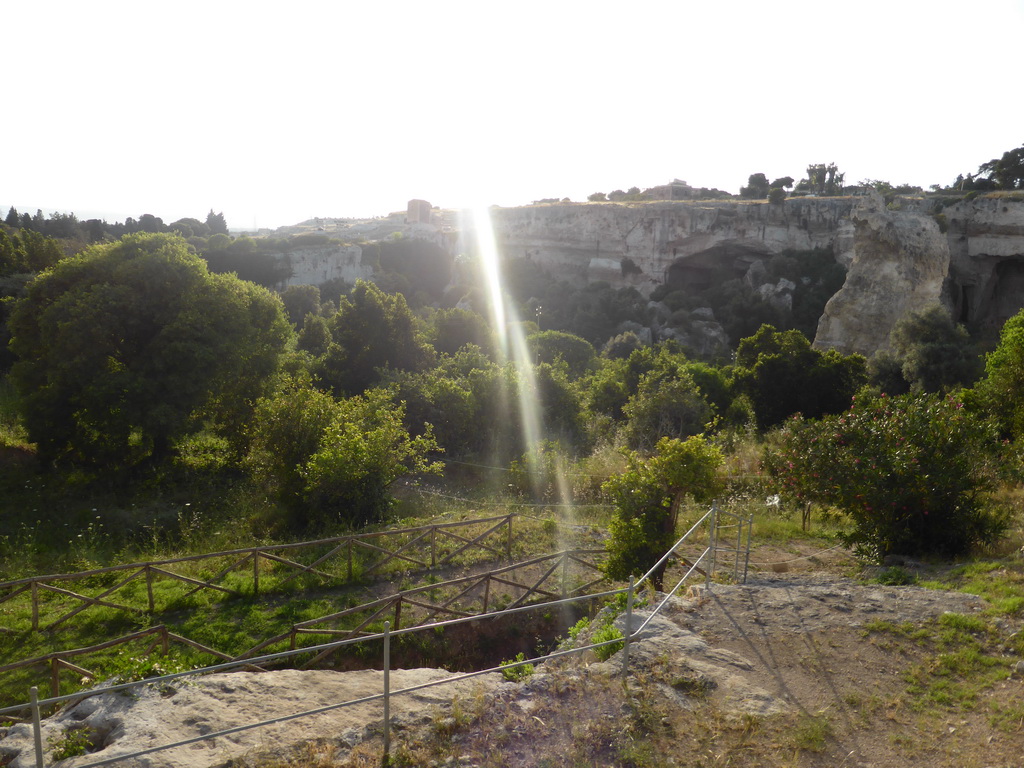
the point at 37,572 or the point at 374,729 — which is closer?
the point at 374,729

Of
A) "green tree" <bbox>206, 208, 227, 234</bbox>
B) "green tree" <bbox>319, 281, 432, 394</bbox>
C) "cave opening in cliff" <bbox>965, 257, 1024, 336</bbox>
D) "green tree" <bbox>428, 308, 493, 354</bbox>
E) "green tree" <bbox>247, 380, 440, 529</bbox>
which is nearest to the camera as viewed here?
Answer: "green tree" <bbox>247, 380, 440, 529</bbox>

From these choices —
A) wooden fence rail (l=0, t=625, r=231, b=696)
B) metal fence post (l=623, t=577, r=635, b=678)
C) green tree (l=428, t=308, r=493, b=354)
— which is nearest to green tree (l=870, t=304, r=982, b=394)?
green tree (l=428, t=308, r=493, b=354)

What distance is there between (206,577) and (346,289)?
3821 cm

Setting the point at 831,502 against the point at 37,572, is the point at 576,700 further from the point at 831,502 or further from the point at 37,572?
the point at 37,572

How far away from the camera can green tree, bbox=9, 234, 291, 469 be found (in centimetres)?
1324

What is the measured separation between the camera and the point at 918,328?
81.7 ft

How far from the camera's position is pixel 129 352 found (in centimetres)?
1403

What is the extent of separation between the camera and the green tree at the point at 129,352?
1324cm

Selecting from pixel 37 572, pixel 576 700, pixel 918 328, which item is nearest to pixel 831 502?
pixel 576 700

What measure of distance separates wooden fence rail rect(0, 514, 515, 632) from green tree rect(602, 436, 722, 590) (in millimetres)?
2314

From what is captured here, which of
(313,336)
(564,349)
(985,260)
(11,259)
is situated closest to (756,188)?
(985,260)

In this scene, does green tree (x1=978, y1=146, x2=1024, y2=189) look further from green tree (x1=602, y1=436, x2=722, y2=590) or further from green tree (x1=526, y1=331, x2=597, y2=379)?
green tree (x1=602, y1=436, x2=722, y2=590)

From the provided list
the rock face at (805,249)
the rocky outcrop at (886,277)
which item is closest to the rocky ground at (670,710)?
the rocky outcrop at (886,277)

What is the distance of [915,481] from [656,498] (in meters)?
3.13
